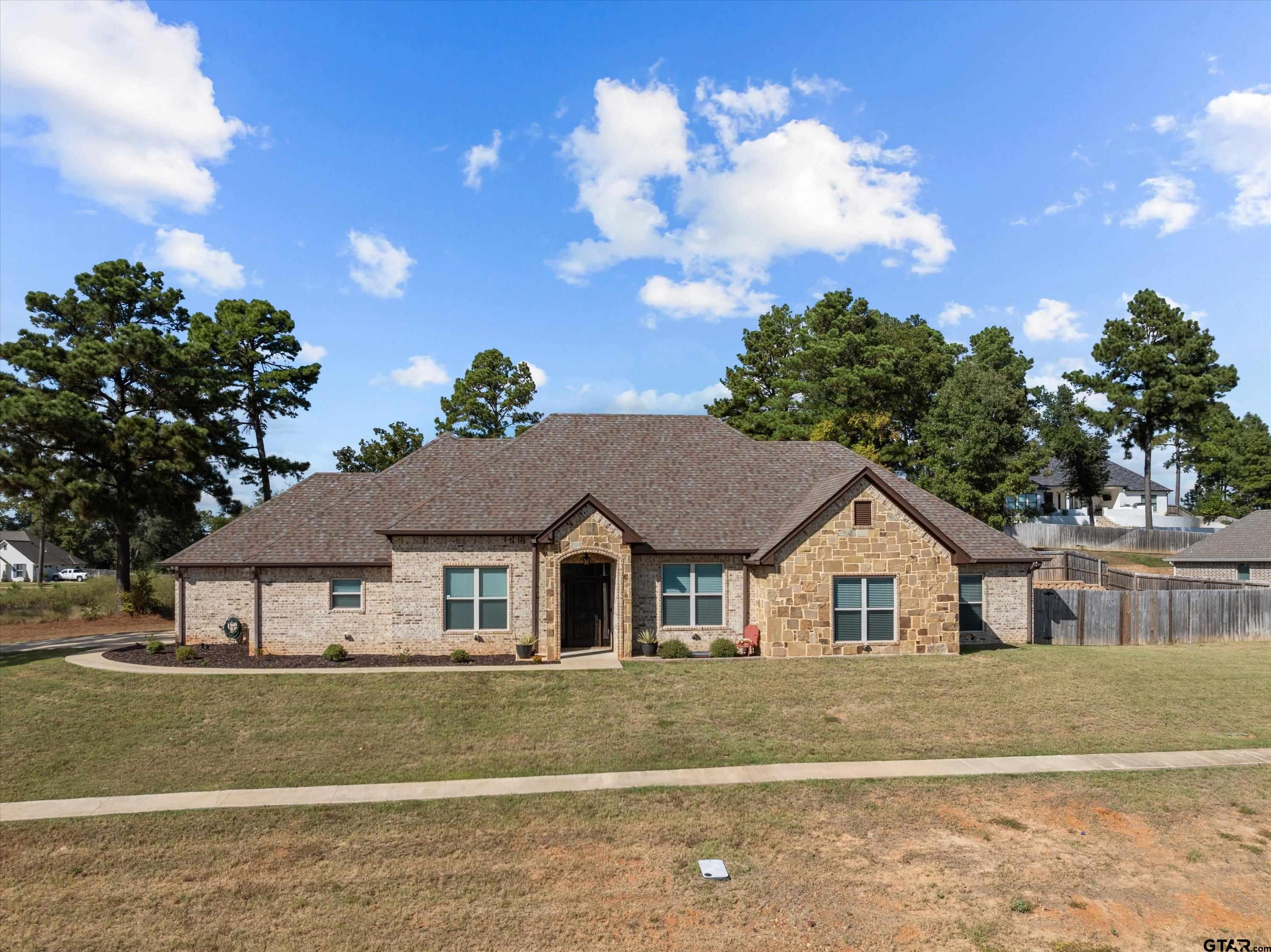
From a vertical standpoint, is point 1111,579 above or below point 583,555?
below

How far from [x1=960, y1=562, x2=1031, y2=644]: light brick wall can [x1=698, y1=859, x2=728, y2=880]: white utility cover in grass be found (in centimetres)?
1794

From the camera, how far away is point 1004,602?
24297 mm

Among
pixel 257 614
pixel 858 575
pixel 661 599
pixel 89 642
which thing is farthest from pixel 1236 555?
pixel 89 642

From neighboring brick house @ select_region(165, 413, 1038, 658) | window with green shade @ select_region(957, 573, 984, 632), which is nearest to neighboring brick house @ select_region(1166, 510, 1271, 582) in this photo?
neighboring brick house @ select_region(165, 413, 1038, 658)

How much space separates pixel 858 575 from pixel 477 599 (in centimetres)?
1172

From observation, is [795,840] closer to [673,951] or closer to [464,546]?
[673,951]

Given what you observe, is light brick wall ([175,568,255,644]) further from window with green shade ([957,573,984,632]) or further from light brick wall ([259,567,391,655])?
window with green shade ([957,573,984,632])

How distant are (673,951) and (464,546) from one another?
15.6 meters

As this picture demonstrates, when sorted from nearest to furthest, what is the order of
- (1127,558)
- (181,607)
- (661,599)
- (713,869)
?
(713,869)
(661,599)
(181,607)
(1127,558)

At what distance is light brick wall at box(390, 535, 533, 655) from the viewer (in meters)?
21.8

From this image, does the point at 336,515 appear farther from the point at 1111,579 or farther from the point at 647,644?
the point at 1111,579

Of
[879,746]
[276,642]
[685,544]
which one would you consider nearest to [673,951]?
[879,746]

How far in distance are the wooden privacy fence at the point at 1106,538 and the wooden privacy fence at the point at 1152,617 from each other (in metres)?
27.5

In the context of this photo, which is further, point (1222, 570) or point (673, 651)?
point (1222, 570)
